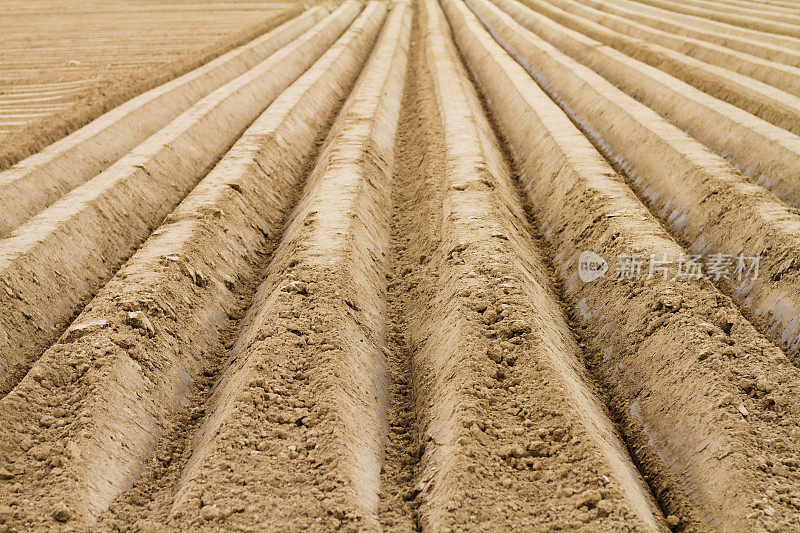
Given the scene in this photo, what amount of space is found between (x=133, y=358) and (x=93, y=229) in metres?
1.90

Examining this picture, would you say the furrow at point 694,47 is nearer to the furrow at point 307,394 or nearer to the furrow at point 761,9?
the furrow at point 761,9

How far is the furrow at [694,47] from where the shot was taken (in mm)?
8664

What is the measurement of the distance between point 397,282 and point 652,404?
1929mm

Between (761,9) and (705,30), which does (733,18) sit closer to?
(761,9)

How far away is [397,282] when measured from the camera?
4.31 m

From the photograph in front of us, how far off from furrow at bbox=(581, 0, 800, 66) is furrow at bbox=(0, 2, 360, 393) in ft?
29.8

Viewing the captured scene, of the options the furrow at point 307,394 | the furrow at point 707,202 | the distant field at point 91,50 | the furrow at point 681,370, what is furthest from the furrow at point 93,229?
the furrow at point 707,202

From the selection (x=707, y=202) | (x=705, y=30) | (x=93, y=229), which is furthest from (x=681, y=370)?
(x=705, y=30)

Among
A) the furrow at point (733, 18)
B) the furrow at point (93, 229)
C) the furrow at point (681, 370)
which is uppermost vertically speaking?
the furrow at point (733, 18)

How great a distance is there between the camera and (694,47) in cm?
1076

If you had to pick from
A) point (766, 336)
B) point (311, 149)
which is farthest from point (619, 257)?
point (311, 149)

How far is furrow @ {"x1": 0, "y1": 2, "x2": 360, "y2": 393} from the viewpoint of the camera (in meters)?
3.72

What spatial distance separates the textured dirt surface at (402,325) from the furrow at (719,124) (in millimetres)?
38

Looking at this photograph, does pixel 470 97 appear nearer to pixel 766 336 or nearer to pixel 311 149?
pixel 311 149
